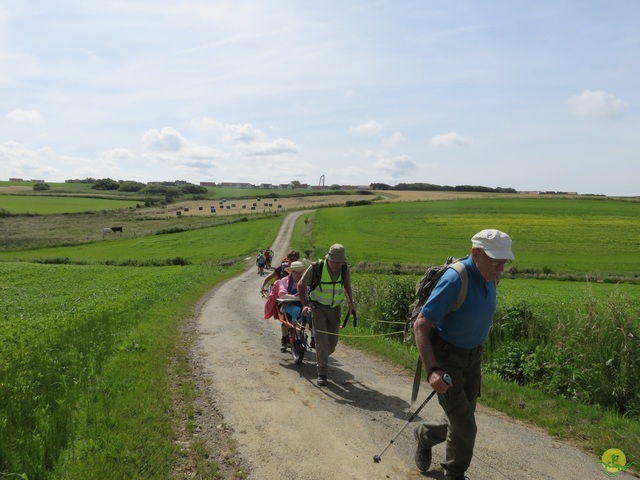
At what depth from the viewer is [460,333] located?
4844 mm

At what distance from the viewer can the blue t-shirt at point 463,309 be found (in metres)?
4.62

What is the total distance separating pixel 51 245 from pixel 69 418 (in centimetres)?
6581

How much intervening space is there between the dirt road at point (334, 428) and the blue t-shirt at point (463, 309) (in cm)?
167

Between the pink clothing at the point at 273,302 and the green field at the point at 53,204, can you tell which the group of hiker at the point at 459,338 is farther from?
the green field at the point at 53,204

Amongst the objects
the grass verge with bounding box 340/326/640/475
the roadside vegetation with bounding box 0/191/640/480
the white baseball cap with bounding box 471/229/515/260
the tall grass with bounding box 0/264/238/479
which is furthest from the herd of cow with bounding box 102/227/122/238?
the white baseball cap with bounding box 471/229/515/260

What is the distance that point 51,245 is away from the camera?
63.8 meters

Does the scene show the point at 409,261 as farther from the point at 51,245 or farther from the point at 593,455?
the point at 51,245

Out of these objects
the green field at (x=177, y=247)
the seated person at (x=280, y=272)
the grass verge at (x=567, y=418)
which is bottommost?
the green field at (x=177, y=247)

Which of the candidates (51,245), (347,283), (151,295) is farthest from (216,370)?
(51,245)

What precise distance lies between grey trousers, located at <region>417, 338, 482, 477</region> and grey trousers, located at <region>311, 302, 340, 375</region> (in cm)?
408

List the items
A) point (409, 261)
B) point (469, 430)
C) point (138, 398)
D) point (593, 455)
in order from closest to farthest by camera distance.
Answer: point (469, 430) → point (593, 455) → point (138, 398) → point (409, 261)

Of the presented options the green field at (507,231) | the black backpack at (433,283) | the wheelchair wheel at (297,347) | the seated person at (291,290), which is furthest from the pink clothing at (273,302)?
the green field at (507,231)

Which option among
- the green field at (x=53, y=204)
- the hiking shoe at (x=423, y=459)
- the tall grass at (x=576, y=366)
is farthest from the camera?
the green field at (x=53, y=204)

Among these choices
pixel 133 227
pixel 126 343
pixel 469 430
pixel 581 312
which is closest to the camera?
pixel 469 430
